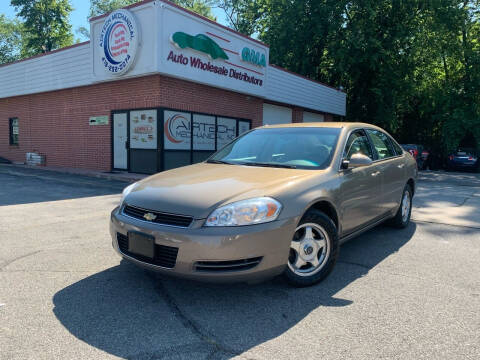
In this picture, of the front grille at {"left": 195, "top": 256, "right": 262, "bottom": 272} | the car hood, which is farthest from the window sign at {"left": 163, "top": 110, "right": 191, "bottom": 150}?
the front grille at {"left": 195, "top": 256, "right": 262, "bottom": 272}

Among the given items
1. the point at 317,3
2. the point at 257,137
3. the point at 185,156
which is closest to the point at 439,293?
the point at 257,137

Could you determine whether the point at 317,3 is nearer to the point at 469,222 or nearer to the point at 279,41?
the point at 279,41

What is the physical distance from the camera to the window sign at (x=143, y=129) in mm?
11836

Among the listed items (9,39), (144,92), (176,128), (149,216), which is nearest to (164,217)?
(149,216)

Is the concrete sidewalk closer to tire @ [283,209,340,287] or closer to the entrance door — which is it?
the entrance door

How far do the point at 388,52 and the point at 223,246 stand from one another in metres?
19.4

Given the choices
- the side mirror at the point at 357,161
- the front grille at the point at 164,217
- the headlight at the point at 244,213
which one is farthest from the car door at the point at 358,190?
the front grille at the point at 164,217

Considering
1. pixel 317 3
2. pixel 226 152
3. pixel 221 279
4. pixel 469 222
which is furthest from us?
pixel 317 3

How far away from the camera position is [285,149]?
4129 mm

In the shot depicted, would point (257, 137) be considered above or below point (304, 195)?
above

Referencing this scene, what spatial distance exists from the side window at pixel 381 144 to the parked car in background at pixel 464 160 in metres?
19.4

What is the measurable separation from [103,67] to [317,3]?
1373 cm

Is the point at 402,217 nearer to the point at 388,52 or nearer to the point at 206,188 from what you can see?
the point at 206,188

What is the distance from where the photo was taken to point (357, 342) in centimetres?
244
